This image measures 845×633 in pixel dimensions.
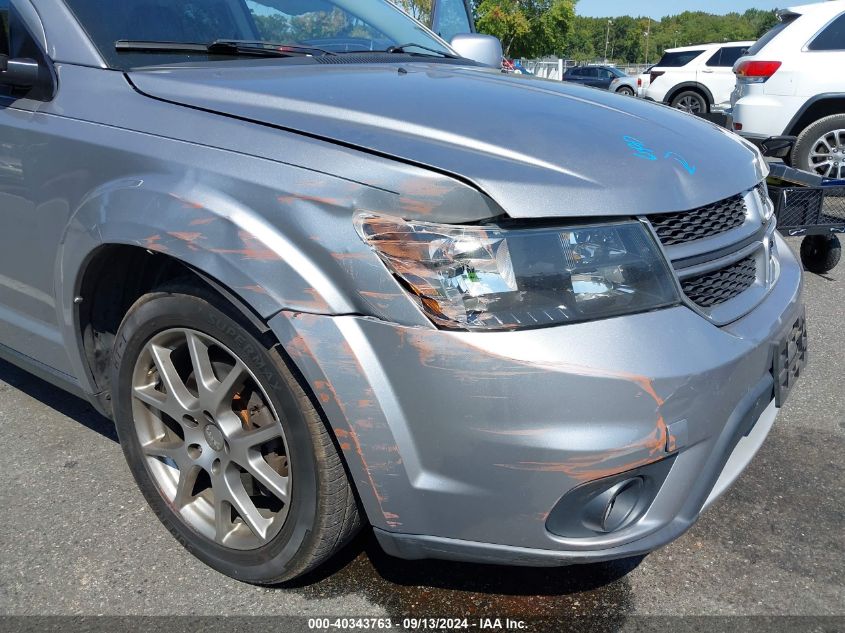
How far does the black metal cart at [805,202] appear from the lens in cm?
408

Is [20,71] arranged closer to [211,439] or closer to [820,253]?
[211,439]

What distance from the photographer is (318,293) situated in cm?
160

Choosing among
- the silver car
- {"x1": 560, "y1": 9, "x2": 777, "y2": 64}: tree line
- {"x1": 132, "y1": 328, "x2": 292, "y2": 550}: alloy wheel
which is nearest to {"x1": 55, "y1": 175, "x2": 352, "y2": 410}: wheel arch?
the silver car

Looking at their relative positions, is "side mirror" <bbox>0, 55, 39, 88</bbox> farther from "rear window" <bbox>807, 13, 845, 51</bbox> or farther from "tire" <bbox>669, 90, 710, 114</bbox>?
"tire" <bbox>669, 90, 710, 114</bbox>

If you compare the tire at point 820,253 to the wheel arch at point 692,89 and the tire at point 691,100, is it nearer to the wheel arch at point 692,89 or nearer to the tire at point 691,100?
the wheel arch at point 692,89

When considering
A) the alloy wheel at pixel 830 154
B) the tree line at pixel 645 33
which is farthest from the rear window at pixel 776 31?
the tree line at pixel 645 33

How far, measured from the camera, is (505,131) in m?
1.77

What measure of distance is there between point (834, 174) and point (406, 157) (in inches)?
267

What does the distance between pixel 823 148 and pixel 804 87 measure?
0.61 metres

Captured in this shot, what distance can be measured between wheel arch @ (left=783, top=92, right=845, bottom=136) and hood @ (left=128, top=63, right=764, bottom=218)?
18.9ft

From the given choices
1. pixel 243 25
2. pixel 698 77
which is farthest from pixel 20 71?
pixel 698 77

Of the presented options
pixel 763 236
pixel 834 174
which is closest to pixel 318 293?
pixel 763 236

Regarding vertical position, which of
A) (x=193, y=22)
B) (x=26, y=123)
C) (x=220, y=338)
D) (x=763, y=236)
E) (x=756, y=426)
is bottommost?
(x=756, y=426)

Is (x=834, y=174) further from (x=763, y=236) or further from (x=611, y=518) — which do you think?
(x=611, y=518)
